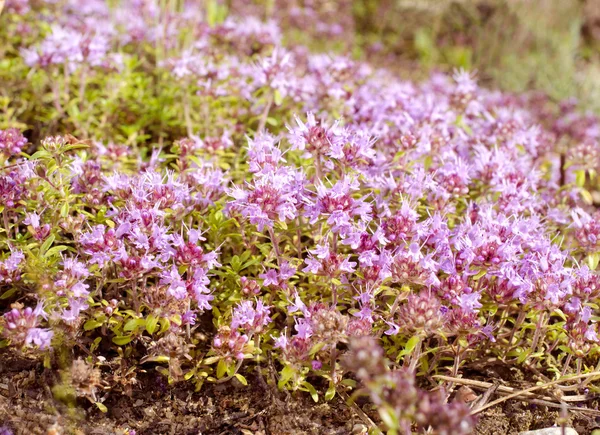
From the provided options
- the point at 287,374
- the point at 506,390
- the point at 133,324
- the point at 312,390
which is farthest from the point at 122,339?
the point at 506,390

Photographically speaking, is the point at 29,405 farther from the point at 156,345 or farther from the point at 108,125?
the point at 108,125

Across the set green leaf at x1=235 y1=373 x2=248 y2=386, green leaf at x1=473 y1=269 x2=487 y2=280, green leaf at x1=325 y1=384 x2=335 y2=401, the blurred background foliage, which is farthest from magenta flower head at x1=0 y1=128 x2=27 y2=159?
the blurred background foliage

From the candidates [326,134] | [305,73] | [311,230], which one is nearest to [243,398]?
[311,230]

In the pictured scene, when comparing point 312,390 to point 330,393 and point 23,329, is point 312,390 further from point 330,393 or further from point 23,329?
point 23,329

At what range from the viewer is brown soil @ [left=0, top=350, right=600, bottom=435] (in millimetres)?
3061

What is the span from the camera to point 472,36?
380 inches

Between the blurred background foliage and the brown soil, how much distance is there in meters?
5.55

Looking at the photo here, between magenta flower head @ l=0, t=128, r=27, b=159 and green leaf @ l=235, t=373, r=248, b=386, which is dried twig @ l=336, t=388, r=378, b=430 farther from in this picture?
magenta flower head @ l=0, t=128, r=27, b=159

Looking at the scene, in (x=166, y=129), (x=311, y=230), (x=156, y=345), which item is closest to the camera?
(x=156, y=345)

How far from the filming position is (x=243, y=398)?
3287mm

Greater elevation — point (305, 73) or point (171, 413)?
point (305, 73)

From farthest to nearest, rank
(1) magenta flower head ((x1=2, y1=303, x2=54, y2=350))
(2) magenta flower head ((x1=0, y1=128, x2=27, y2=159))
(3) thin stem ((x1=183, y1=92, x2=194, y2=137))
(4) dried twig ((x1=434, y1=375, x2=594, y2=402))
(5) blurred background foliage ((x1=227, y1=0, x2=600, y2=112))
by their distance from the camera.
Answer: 1. (5) blurred background foliage ((x1=227, y1=0, x2=600, y2=112))
2. (3) thin stem ((x1=183, y1=92, x2=194, y2=137))
3. (2) magenta flower head ((x1=0, y1=128, x2=27, y2=159))
4. (4) dried twig ((x1=434, y1=375, x2=594, y2=402))
5. (1) magenta flower head ((x1=2, y1=303, x2=54, y2=350))

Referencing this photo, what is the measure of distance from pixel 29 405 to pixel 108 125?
7.33 ft

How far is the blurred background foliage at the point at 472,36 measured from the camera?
8.23m
